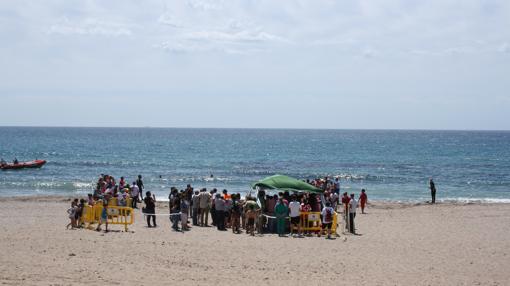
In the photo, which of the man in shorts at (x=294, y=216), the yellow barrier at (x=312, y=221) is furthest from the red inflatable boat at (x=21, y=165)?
the yellow barrier at (x=312, y=221)

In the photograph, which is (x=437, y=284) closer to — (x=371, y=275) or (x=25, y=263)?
(x=371, y=275)

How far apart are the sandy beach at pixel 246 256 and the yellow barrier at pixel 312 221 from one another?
0.92 meters

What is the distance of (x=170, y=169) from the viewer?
189ft

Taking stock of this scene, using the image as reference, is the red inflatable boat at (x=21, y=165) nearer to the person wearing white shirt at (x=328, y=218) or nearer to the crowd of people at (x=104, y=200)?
the crowd of people at (x=104, y=200)

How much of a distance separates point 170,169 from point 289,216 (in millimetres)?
39850

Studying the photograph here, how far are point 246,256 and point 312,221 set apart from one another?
453cm

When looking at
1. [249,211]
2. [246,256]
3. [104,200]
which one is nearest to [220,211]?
[249,211]

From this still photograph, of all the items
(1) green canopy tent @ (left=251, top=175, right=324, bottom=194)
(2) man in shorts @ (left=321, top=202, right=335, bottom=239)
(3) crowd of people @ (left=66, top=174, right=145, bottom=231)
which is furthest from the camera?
(1) green canopy tent @ (left=251, top=175, right=324, bottom=194)

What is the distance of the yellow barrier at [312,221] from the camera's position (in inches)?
730

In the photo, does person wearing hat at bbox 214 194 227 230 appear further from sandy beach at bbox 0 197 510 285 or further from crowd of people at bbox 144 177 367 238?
sandy beach at bbox 0 197 510 285

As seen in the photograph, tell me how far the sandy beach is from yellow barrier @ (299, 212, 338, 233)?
0.92 metres

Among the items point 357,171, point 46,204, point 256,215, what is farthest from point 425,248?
point 357,171

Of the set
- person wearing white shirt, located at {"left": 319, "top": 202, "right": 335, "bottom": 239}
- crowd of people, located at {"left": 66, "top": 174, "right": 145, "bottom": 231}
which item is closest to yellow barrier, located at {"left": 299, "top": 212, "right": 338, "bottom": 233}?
person wearing white shirt, located at {"left": 319, "top": 202, "right": 335, "bottom": 239}

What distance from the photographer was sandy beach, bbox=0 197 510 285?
1239cm
